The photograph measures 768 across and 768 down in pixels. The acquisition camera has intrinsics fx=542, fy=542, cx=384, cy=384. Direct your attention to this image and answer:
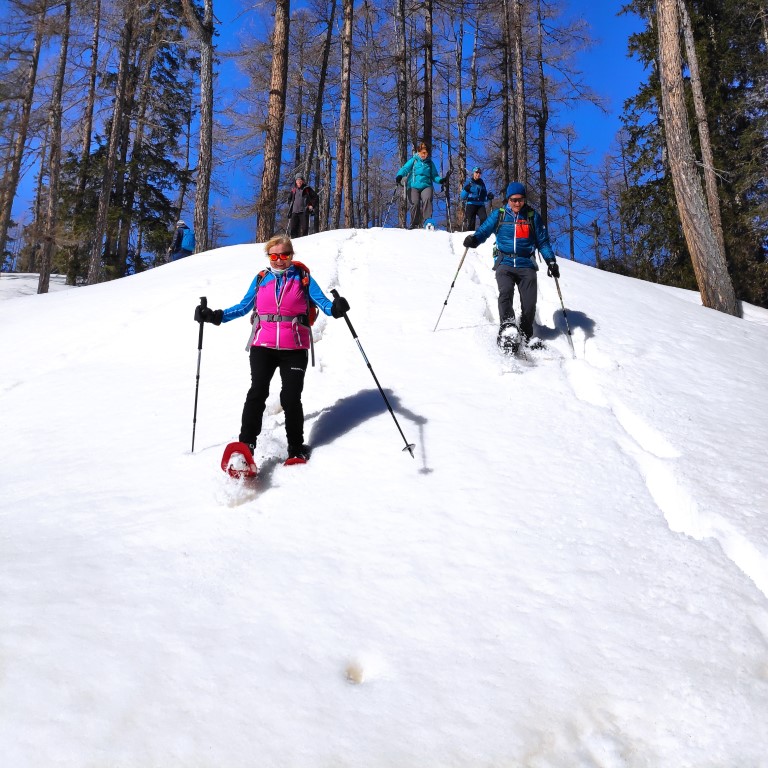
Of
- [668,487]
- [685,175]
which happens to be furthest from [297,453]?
[685,175]

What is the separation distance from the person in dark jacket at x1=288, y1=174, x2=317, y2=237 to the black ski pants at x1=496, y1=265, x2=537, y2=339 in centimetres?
717

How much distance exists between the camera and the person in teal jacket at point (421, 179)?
1109 cm

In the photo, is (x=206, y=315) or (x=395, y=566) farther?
(x=206, y=315)

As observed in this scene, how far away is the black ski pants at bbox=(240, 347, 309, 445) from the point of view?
381 cm

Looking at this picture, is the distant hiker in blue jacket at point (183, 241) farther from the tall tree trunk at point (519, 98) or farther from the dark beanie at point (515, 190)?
the tall tree trunk at point (519, 98)

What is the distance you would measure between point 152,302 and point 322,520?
5.64 metres

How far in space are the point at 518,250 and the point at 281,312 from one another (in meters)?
3.17

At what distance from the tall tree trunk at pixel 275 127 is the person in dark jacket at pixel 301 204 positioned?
45 cm

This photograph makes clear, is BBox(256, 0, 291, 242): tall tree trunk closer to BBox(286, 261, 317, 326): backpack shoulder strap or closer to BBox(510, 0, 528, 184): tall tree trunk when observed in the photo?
BBox(510, 0, 528, 184): tall tree trunk

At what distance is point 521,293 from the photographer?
6031 millimetres

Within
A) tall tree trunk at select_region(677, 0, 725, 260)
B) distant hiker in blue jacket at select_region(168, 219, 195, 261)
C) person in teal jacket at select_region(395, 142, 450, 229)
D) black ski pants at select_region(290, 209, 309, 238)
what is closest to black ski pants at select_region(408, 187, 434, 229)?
person in teal jacket at select_region(395, 142, 450, 229)

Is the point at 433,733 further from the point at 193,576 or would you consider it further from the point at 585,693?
the point at 193,576

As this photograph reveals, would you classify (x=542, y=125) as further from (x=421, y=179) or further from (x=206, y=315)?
(x=206, y=315)

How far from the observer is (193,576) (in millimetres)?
2578
